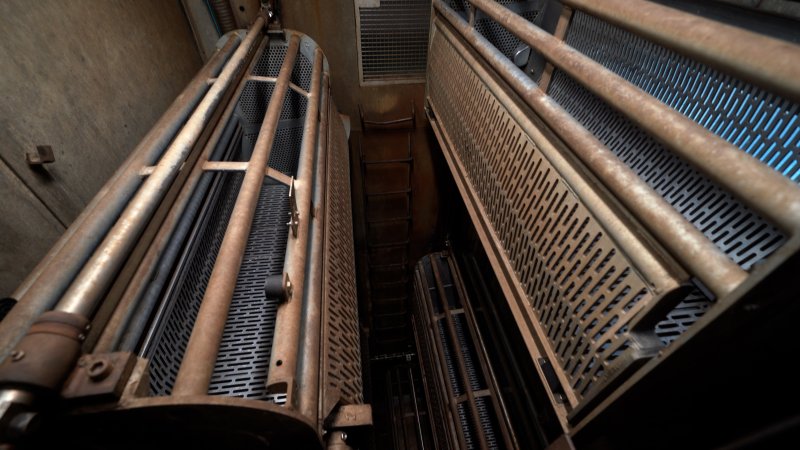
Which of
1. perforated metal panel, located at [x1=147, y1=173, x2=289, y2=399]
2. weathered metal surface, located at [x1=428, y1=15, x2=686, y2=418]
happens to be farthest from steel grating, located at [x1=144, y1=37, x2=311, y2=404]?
weathered metal surface, located at [x1=428, y1=15, x2=686, y2=418]

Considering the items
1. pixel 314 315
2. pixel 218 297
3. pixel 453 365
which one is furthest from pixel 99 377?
pixel 453 365

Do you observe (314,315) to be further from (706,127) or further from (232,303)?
(706,127)

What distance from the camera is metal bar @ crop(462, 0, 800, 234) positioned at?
438 mm

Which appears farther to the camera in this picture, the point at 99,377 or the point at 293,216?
the point at 293,216

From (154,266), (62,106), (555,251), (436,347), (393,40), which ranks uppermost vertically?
(393,40)

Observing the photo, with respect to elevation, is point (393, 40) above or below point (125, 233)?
above

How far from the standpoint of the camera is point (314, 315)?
93 cm

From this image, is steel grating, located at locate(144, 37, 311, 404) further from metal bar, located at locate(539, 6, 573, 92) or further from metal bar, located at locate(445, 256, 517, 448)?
metal bar, located at locate(445, 256, 517, 448)

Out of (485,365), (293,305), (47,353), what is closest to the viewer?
(47,353)

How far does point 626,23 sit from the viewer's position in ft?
2.46

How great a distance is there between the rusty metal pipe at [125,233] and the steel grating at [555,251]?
105cm

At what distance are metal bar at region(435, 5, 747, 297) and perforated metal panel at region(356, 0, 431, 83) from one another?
1.74 m

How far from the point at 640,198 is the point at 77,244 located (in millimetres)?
1172

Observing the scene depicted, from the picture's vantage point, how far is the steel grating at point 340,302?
992mm
